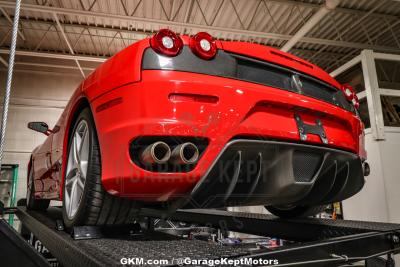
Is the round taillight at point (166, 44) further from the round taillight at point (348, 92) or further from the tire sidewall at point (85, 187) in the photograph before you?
the round taillight at point (348, 92)

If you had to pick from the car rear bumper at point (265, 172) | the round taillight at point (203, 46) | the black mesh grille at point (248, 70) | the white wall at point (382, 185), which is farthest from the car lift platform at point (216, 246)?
the white wall at point (382, 185)

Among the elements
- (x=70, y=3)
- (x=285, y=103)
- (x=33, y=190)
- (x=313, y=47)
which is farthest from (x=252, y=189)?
(x=313, y=47)

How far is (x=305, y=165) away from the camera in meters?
1.71

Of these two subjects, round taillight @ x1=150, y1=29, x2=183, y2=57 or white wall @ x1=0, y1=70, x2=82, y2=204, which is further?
white wall @ x1=0, y1=70, x2=82, y2=204

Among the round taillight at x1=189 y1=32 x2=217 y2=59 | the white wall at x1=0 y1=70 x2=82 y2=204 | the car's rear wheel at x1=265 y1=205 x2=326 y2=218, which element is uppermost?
the white wall at x1=0 y1=70 x2=82 y2=204

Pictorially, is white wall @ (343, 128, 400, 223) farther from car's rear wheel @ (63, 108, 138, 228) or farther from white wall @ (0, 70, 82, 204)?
white wall @ (0, 70, 82, 204)

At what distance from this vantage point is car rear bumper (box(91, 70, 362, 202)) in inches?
54.7

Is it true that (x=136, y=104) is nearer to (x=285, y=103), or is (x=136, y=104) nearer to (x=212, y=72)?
(x=212, y=72)

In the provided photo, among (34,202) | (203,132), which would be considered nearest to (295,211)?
(203,132)

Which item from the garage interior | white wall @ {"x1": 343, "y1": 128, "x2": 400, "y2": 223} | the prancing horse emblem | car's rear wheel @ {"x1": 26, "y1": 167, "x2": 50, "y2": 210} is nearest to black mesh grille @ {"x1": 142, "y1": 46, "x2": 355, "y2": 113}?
the prancing horse emblem

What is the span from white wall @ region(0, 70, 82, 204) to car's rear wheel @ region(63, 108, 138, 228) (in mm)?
9424

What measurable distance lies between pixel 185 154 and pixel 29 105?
10.9m

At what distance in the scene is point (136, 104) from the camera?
1.43 meters

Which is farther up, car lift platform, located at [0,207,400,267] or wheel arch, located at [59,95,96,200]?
wheel arch, located at [59,95,96,200]
